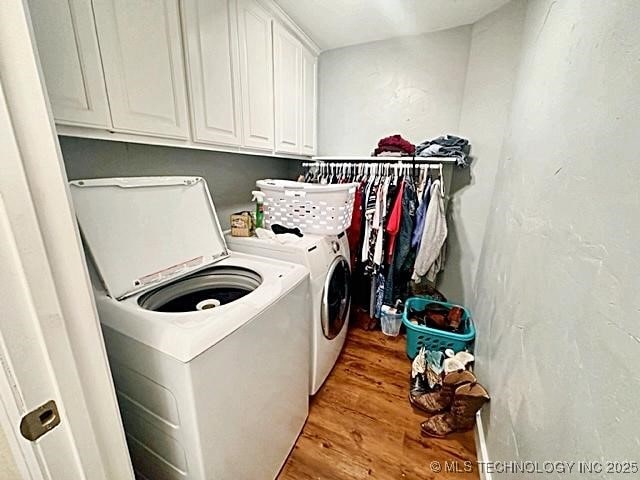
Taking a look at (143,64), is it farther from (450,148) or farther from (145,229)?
(450,148)

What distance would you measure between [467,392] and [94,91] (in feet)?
6.46

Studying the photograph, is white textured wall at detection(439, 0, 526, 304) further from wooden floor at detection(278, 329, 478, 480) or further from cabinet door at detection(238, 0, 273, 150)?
cabinet door at detection(238, 0, 273, 150)

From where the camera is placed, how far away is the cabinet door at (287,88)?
165 cm

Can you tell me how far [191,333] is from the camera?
69 cm

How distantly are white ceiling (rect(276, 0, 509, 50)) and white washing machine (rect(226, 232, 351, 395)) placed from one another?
139cm

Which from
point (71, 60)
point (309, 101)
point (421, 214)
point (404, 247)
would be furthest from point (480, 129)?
point (71, 60)

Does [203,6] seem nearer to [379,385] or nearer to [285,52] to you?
[285,52]

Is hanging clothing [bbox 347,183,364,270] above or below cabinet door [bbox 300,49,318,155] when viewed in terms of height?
below

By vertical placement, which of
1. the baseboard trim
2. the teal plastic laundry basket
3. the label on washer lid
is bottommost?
the baseboard trim

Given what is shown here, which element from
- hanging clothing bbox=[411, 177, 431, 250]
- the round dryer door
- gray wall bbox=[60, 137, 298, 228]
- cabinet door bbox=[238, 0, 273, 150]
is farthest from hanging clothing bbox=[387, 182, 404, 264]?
gray wall bbox=[60, 137, 298, 228]

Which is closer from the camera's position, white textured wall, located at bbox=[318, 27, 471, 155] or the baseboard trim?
the baseboard trim

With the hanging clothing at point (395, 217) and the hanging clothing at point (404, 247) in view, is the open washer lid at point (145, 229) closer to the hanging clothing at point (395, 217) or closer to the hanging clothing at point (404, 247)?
the hanging clothing at point (395, 217)

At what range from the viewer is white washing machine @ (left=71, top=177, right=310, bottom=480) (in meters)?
0.71

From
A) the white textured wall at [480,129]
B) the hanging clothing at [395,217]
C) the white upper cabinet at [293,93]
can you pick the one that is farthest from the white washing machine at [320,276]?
the white textured wall at [480,129]
